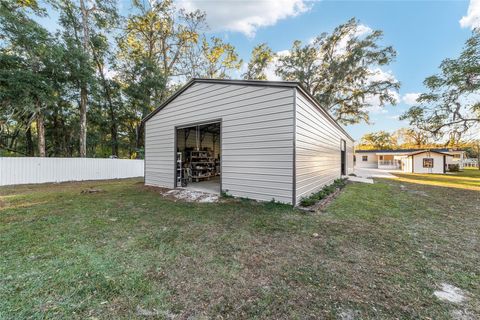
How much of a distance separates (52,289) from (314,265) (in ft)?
9.24

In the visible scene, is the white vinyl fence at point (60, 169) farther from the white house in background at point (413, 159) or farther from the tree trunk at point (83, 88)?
the white house in background at point (413, 159)

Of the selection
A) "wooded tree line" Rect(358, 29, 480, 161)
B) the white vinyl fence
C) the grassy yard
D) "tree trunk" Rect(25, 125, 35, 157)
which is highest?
"wooded tree line" Rect(358, 29, 480, 161)

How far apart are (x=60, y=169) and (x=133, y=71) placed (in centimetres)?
1001

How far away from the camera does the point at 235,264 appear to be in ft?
7.89

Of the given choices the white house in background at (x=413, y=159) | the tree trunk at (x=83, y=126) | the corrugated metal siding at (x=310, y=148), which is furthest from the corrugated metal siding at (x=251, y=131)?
the white house in background at (x=413, y=159)

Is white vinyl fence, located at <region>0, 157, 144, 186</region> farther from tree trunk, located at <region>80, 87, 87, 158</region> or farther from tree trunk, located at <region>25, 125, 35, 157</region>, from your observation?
tree trunk, located at <region>25, 125, 35, 157</region>

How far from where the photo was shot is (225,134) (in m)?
6.13

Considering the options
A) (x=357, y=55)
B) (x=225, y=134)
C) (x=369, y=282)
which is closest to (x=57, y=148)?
(x=225, y=134)

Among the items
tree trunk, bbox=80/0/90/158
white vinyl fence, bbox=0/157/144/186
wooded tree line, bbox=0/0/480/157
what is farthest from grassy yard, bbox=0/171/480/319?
wooded tree line, bbox=0/0/480/157

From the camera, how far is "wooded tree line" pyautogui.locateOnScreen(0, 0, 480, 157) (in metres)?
9.78

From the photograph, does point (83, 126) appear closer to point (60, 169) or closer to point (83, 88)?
point (83, 88)

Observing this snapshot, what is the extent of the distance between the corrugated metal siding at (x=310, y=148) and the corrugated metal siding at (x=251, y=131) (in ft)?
1.07

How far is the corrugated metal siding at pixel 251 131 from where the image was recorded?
16.4 ft

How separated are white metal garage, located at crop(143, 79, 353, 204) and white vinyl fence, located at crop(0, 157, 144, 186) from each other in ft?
19.3
